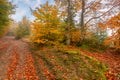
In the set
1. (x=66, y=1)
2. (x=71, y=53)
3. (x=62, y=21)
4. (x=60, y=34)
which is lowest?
(x=71, y=53)

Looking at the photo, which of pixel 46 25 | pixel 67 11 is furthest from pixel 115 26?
pixel 46 25

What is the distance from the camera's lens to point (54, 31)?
66.7 feet

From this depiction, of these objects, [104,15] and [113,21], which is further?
[104,15]

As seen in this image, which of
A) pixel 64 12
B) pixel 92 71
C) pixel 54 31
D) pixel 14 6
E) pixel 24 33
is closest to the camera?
pixel 92 71

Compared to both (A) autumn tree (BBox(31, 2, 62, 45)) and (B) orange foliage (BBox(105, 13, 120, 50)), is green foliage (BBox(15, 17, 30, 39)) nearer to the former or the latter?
(A) autumn tree (BBox(31, 2, 62, 45))

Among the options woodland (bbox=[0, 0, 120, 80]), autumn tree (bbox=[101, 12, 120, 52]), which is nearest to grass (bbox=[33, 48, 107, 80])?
woodland (bbox=[0, 0, 120, 80])

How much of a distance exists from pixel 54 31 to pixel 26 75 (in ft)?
33.2

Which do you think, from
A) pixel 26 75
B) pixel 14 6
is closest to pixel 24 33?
pixel 14 6

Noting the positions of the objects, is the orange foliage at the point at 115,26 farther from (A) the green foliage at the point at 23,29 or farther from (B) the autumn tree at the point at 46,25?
(A) the green foliage at the point at 23,29

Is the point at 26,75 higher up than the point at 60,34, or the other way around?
the point at 60,34

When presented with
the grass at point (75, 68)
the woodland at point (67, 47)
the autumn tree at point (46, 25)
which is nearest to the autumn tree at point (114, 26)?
the woodland at point (67, 47)

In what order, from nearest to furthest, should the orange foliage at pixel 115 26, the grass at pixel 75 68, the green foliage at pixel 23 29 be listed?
the grass at pixel 75 68, the orange foliage at pixel 115 26, the green foliage at pixel 23 29

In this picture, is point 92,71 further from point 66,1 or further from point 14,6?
point 14,6

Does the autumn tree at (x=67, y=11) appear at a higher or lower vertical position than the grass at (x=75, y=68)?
higher
